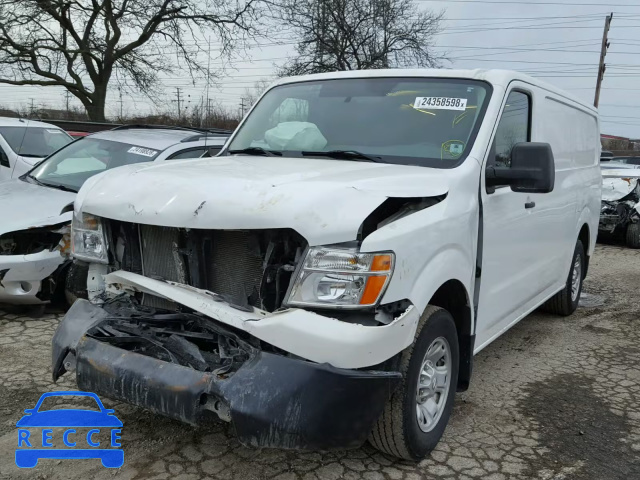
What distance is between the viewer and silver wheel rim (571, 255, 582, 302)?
587cm

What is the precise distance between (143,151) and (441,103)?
343cm

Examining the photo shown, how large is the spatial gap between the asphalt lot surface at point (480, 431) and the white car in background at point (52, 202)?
0.38 m

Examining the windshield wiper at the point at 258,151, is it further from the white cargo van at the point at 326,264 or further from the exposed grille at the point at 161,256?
the exposed grille at the point at 161,256

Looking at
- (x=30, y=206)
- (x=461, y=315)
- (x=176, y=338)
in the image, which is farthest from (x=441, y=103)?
(x=30, y=206)

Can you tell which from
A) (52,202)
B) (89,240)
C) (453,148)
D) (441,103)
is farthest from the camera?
(52,202)

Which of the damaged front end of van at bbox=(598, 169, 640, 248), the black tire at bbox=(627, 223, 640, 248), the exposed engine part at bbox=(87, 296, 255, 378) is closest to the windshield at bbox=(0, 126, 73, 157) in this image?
the exposed engine part at bbox=(87, 296, 255, 378)

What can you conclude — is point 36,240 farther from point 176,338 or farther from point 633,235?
point 633,235

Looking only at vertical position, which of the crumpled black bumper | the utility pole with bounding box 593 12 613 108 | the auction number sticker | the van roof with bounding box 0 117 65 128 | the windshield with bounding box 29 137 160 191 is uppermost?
the utility pole with bounding box 593 12 613 108

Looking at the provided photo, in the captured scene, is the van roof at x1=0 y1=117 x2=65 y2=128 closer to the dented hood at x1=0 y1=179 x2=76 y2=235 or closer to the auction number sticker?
the dented hood at x1=0 y1=179 x2=76 y2=235

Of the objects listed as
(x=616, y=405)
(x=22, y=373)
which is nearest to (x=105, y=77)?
(x=22, y=373)

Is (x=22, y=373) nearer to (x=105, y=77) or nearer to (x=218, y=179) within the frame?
(x=218, y=179)

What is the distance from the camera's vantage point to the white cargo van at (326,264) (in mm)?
2402

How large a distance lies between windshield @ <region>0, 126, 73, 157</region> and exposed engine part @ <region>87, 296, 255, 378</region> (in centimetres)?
718

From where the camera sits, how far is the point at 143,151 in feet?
19.6
